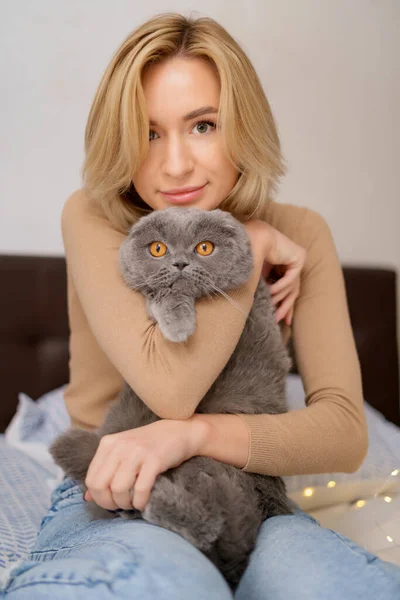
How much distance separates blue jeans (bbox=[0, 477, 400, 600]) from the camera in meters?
0.70

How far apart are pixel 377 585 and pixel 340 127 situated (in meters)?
1.66

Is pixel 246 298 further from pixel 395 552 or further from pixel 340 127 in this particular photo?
pixel 340 127

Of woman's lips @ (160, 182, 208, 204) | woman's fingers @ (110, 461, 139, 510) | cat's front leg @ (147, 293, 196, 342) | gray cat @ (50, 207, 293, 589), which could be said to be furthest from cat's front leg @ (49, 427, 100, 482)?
woman's lips @ (160, 182, 208, 204)

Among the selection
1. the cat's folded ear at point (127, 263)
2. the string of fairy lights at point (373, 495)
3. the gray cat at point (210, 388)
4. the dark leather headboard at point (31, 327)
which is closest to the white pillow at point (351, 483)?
the string of fairy lights at point (373, 495)

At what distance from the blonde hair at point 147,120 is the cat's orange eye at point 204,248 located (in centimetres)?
27

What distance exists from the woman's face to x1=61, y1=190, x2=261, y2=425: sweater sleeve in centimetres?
17

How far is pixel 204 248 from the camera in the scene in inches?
37.6

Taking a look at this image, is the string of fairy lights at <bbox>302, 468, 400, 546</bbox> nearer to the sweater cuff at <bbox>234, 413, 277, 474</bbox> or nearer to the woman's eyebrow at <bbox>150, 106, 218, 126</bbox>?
the sweater cuff at <bbox>234, 413, 277, 474</bbox>

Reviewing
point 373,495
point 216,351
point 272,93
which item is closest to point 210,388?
point 216,351

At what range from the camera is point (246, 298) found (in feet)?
3.35

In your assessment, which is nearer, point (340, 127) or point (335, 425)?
point (335, 425)

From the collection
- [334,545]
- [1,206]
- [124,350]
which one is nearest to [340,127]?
[1,206]

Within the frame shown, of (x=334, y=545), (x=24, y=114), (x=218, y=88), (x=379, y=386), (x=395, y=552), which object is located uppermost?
(x=218, y=88)

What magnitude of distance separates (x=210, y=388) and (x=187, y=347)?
0.10 metres
